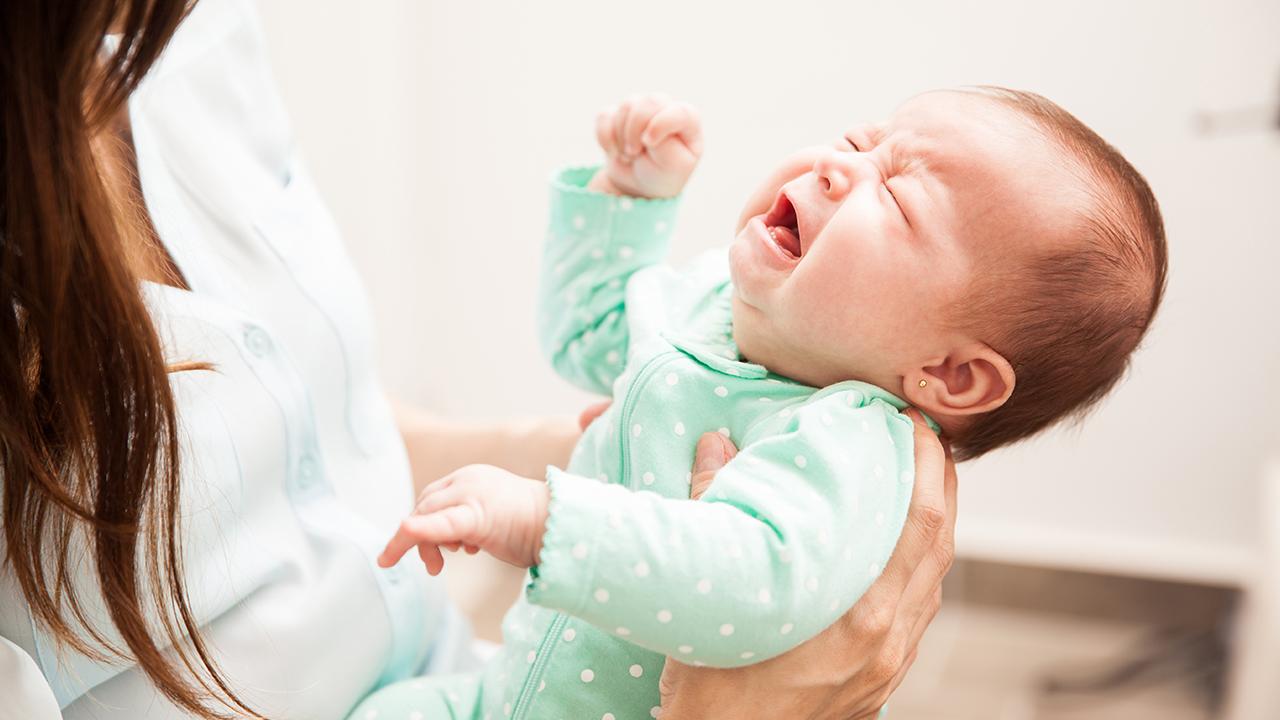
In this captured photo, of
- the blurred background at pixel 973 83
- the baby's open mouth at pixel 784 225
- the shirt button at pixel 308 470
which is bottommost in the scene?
the blurred background at pixel 973 83

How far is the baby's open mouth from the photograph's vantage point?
734 mm

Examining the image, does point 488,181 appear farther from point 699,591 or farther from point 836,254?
point 699,591

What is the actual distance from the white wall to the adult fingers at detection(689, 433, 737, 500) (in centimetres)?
127

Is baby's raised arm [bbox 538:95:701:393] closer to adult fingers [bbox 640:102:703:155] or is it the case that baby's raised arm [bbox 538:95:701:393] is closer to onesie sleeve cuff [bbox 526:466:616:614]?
adult fingers [bbox 640:102:703:155]

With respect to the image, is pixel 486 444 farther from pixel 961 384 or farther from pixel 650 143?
pixel 961 384

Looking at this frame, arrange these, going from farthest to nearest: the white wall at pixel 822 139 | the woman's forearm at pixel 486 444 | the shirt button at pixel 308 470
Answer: the white wall at pixel 822 139 → the woman's forearm at pixel 486 444 → the shirt button at pixel 308 470

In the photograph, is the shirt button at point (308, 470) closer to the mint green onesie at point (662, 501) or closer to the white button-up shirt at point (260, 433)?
the white button-up shirt at point (260, 433)

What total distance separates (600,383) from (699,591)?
1.29 ft

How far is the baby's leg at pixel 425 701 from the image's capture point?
75 centimetres

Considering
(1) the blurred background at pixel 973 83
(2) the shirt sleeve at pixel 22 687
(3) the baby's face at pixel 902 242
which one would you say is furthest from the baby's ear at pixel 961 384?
(1) the blurred background at pixel 973 83

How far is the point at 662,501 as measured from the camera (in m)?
0.57

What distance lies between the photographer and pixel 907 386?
711 millimetres

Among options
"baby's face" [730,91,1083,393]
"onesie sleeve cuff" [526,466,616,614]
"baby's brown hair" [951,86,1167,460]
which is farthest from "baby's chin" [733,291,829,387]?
"onesie sleeve cuff" [526,466,616,614]

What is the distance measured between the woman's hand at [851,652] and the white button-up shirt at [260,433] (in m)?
0.24
